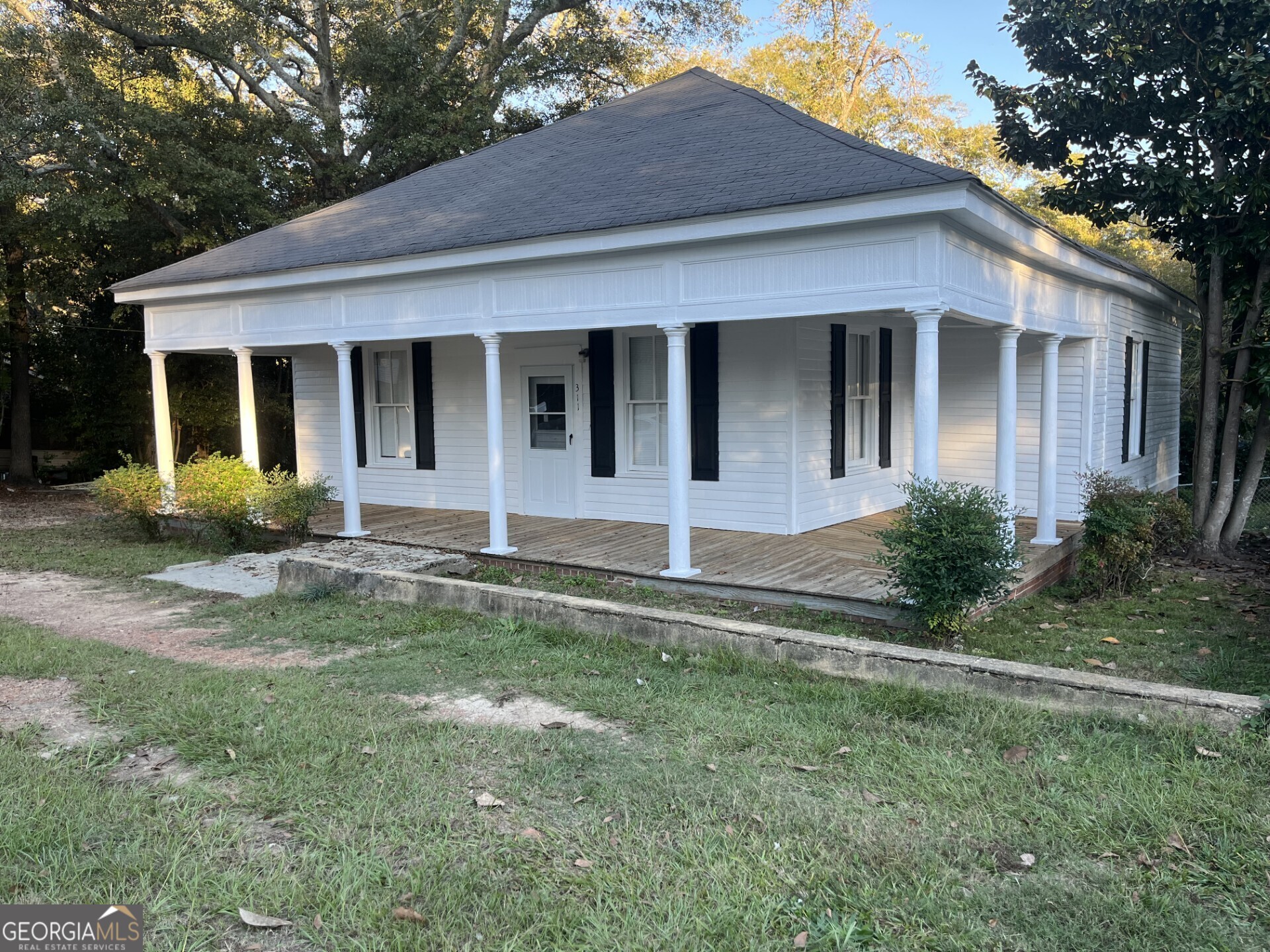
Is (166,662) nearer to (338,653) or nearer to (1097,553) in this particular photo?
(338,653)

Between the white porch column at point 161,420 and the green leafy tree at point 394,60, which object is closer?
the white porch column at point 161,420

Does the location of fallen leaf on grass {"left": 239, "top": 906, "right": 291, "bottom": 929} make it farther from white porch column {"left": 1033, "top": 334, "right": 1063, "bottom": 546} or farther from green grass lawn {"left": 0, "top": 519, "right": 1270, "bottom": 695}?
white porch column {"left": 1033, "top": 334, "right": 1063, "bottom": 546}

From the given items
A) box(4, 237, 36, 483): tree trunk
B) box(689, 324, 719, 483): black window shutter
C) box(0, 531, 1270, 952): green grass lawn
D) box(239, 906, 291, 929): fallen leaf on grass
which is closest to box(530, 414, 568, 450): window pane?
box(689, 324, 719, 483): black window shutter

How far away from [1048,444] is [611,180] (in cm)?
556

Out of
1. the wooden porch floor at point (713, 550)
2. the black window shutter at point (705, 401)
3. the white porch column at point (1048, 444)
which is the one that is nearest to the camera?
the wooden porch floor at point (713, 550)

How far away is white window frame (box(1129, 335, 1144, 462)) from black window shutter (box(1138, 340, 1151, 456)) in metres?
0.05

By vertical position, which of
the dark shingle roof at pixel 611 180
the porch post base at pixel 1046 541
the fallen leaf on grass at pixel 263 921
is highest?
the dark shingle roof at pixel 611 180

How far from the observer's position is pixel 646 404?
1058 cm

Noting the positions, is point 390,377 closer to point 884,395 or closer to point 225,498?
point 225,498

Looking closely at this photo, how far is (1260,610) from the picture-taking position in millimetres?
7543

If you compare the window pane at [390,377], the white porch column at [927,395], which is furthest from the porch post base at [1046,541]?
the window pane at [390,377]

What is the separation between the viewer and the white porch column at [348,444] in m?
10.4

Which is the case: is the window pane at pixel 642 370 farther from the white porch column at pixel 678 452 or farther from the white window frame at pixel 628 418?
the white porch column at pixel 678 452

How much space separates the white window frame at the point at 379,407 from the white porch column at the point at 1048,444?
8210mm
